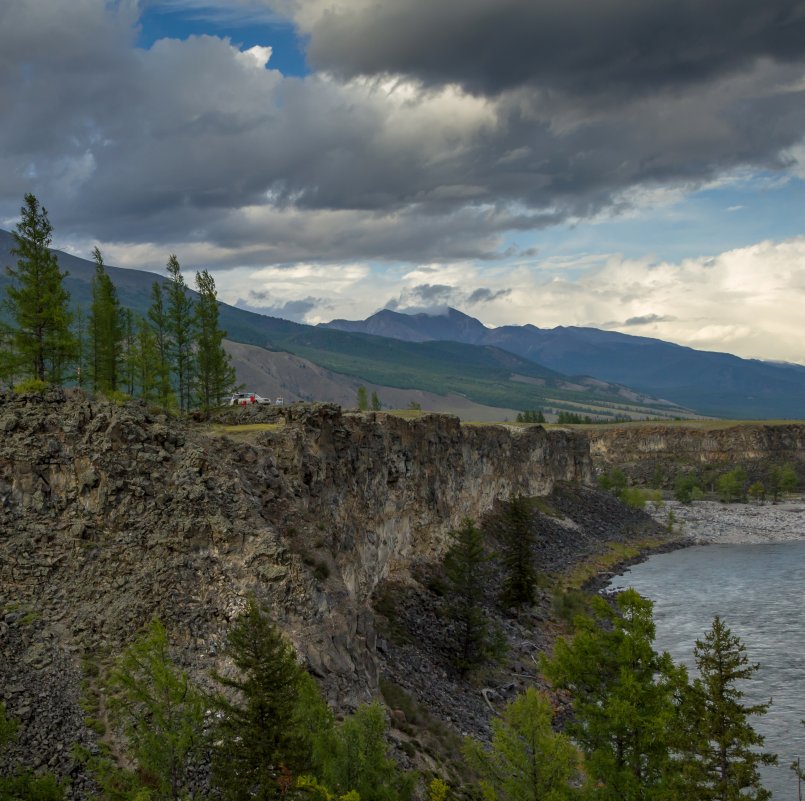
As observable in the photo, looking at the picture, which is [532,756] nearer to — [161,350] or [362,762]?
[362,762]

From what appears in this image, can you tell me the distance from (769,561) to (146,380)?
95545mm

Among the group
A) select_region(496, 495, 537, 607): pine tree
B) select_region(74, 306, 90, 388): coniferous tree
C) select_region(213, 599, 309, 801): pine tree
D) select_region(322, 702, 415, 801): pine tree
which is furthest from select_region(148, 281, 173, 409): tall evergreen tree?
select_region(322, 702, 415, 801): pine tree

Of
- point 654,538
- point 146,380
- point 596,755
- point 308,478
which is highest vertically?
point 146,380

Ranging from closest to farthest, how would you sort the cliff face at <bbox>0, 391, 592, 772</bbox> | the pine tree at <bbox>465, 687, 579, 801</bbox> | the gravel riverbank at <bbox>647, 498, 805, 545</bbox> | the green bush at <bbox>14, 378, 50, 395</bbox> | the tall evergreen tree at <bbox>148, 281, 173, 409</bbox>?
the pine tree at <bbox>465, 687, 579, 801</bbox>
the cliff face at <bbox>0, 391, 592, 772</bbox>
the green bush at <bbox>14, 378, 50, 395</bbox>
the tall evergreen tree at <bbox>148, 281, 173, 409</bbox>
the gravel riverbank at <bbox>647, 498, 805, 545</bbox>

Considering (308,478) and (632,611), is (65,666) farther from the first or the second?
(632,611)

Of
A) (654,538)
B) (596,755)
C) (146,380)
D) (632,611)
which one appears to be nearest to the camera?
(596,755)

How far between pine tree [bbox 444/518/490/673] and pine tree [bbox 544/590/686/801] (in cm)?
2298

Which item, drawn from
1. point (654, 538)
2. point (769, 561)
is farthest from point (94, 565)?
point (654, 538)

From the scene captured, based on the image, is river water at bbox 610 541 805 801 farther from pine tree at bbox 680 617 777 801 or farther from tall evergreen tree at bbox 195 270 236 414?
tall evergreen tree at bbox 195 270 236 414

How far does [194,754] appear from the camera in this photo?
26734 millimetres

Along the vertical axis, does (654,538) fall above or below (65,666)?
below

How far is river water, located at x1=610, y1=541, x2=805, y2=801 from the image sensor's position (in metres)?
49.0

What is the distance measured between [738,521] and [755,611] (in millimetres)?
82179

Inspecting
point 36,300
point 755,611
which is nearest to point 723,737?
point 36,300
